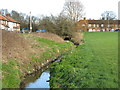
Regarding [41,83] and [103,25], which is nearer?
[41,83]

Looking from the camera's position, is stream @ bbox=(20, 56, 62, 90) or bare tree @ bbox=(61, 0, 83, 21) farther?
bare tree @ bbox=(61, 0, 83, 21)

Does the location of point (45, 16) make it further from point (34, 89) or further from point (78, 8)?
point (34, 89)

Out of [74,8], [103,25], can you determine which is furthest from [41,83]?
[103,25]

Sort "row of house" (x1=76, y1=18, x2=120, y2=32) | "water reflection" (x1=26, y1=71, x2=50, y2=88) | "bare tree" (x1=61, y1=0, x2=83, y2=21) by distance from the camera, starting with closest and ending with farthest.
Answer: "water reflection" (x1=26, y1=71, x2=50, y2=88) → "bare tree" (x1=61, y1=0, x2=83, y2=21) → "row of house" (x1=76, y1=18, x2=120, y2=32)

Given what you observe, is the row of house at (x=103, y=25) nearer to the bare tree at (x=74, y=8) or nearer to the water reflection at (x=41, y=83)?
the bare tree at (x=74, y=8)

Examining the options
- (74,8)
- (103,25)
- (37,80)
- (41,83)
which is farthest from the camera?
(103,25)

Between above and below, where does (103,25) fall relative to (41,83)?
above

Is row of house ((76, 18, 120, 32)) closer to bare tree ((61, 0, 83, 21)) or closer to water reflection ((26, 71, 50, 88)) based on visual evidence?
bare tree ((61, 0, 83, 21))

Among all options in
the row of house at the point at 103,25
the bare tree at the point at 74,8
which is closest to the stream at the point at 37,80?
the bare tree at the point at 74,8

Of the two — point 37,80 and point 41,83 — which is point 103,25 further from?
point 41,83

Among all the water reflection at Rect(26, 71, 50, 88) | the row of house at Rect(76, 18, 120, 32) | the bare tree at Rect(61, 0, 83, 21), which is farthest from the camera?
the row of house at Rect(76, 18, 120, 32)

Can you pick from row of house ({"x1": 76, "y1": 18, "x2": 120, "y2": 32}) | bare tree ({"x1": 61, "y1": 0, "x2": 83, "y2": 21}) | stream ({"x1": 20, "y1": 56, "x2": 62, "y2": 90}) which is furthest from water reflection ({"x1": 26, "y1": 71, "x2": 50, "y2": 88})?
row of house ({"x1": 76, "y1": 18, "x2": 120, "y2": 32})

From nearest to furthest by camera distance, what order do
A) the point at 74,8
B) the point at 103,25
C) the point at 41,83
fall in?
the point at 41,83 < the point at 74,8 < the point at 103,25

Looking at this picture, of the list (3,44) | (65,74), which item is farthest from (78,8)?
(65,74)
